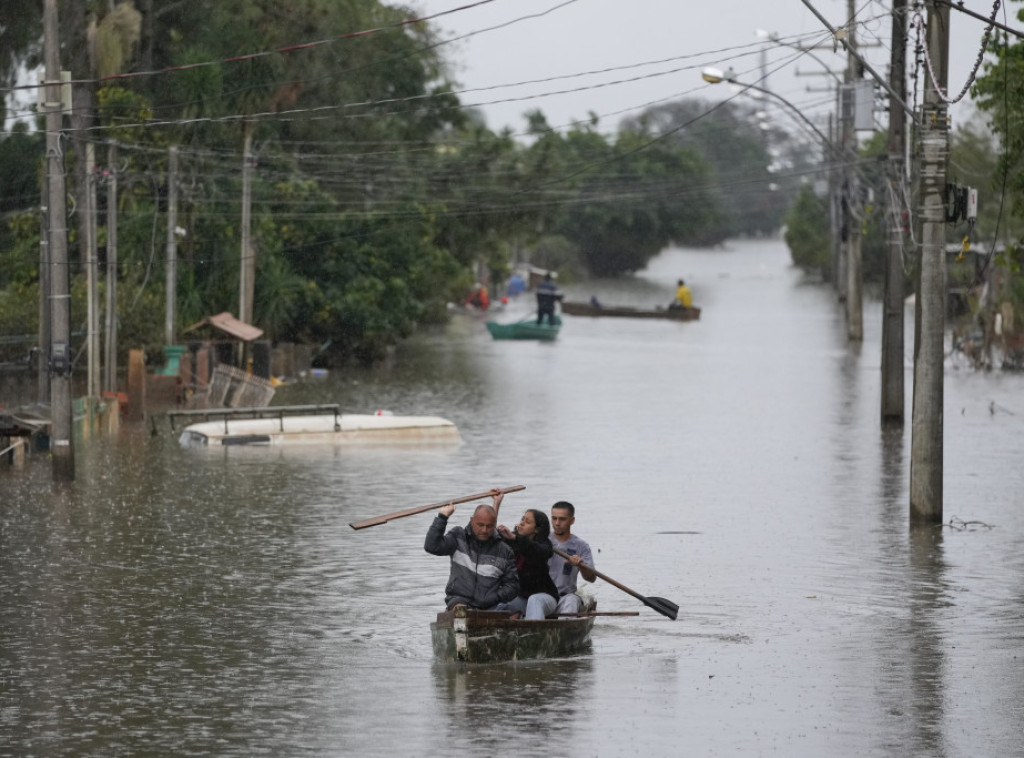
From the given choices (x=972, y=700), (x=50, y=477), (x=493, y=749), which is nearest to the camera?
(x=493, y=749)

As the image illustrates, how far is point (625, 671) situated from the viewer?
47.4 ft

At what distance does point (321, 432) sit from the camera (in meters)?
31.8

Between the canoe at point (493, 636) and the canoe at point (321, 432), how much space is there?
55.7 ft

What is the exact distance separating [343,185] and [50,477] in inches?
1222

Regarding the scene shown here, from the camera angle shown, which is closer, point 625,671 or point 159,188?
point 625,671

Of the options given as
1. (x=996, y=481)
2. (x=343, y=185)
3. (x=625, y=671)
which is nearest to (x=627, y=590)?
(x=625, y=671)

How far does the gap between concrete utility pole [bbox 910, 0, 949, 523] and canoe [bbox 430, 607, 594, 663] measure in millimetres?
7424

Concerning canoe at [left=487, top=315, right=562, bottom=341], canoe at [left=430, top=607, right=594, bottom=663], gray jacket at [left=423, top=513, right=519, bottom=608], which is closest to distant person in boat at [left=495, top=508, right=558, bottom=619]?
gray jacket at [left=423, top=513, right=519, bottom=608]

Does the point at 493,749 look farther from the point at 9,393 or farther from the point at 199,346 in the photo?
the point at 199,346

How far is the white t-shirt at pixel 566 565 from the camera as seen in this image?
1539 centimetres

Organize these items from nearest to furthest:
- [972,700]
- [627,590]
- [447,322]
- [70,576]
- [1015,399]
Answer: [972,700], [627,590], [70,576], [1015,399], [447,322]

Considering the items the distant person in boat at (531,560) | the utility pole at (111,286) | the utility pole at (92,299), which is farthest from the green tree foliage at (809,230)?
the distant person in boat at (531,560)

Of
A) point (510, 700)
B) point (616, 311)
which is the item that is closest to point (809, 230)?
point (616, 311)

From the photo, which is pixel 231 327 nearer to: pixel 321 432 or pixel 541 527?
pixel 321 432
